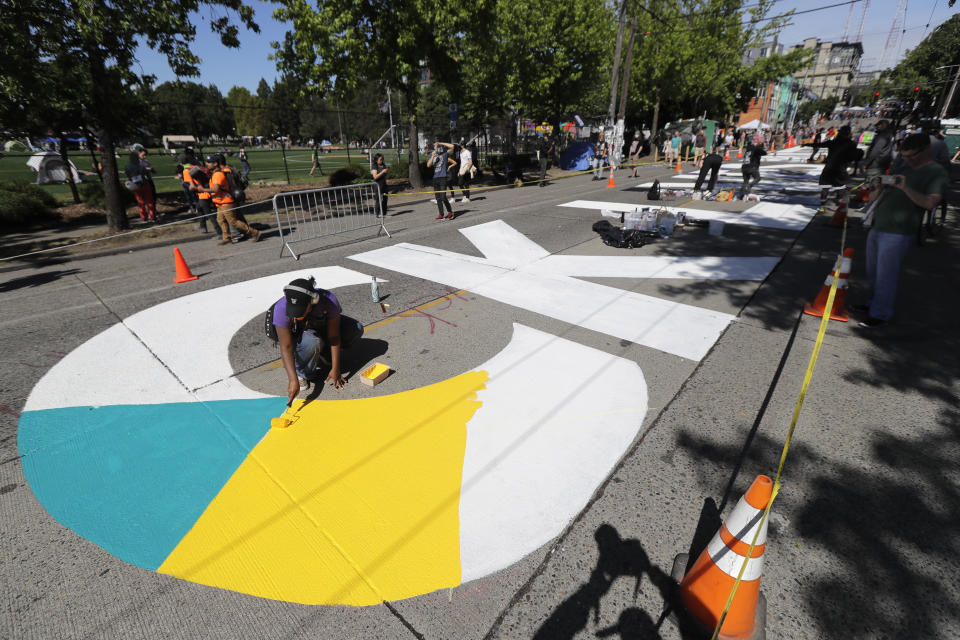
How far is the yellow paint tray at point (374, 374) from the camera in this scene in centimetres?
399

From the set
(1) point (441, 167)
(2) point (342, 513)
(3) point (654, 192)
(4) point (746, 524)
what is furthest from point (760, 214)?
(2) point (342, 513)

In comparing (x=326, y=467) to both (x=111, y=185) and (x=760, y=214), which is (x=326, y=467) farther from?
(x=760, y=214)

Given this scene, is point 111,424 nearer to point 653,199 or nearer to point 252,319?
point 252,319

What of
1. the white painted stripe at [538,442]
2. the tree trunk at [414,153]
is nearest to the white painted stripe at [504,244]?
the white painted stripe at [538,442]

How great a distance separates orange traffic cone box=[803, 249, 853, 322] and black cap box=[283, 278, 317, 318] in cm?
567

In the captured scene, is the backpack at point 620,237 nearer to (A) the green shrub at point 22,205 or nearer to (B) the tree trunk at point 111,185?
(B) the tree trunk at point 111,185

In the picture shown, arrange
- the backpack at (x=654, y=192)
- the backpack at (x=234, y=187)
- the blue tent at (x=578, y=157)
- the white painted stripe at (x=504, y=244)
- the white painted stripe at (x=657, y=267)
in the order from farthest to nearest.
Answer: the blue tent at (x=578, y=157), the backpack at (x=654, y=192), the backpack at (x=234, y=187), the white painted stripe at (x=504, y=244), the white painted stripe at (x=657, y=267)

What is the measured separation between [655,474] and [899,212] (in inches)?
170

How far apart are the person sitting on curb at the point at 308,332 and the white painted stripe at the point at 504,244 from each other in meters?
4.09

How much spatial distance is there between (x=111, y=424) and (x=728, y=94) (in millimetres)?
A: 48538

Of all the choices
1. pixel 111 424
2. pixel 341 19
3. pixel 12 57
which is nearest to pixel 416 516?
pixel 111 424

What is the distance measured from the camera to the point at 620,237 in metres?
8.45

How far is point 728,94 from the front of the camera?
3884cm

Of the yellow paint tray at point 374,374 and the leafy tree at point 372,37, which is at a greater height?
the leafy tree at point 372,37
